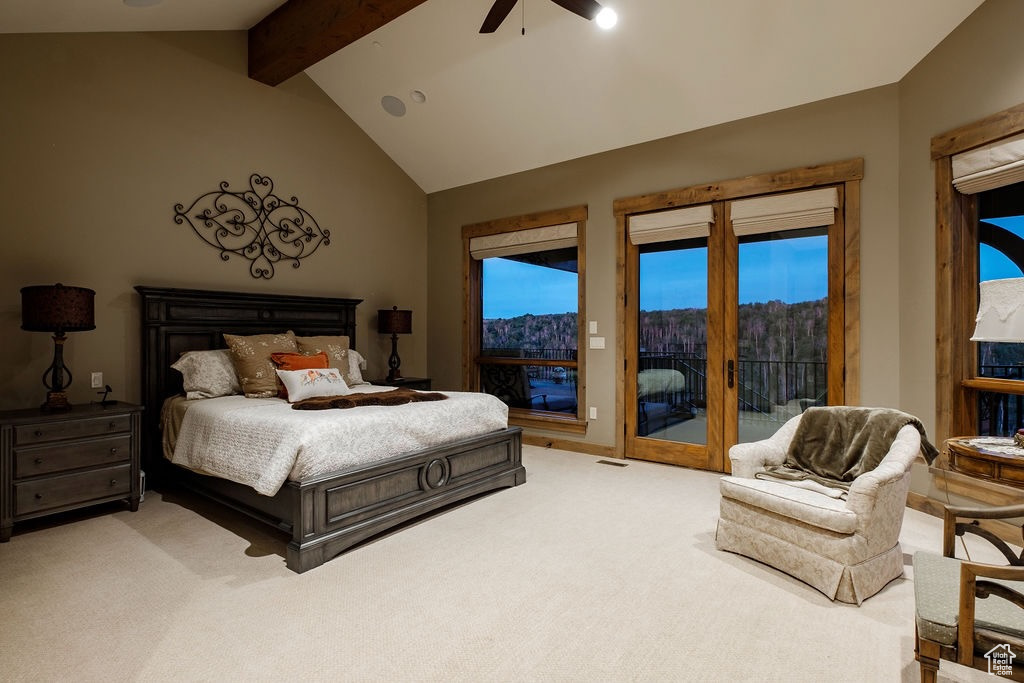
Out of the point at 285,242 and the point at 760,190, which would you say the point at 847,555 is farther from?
the point at 285,242

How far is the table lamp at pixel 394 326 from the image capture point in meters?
5.60

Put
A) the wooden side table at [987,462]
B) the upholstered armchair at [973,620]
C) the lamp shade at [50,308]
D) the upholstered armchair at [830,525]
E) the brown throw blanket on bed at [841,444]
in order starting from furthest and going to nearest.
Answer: the lamp shade at [50,308], the brown throw blanket on bed at [841,444], the upholstered armchair at [830,525], the wooden side table at [987,462], the upholstered armchair at [973,620]

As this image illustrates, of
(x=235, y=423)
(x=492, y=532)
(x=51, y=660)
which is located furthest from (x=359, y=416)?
(x=51, y=660)

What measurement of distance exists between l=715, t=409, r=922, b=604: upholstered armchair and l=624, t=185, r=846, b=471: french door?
162cm

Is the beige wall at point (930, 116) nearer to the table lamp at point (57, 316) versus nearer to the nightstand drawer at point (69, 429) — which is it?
the nightstand drawer at point (69, 429)

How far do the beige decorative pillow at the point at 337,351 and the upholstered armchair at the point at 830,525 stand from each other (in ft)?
10.9

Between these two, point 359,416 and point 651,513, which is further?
point 651,513

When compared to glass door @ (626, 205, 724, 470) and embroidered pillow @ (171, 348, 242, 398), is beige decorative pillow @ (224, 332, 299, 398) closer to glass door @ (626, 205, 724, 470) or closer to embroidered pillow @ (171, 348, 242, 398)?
embroidered pillow @ (171, 348, 242, 398)

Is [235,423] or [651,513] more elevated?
[235,423]

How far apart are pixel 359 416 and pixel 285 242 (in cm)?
279

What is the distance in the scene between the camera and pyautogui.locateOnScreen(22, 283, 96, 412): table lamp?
3.20 meters

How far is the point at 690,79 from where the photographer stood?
410 centimetres

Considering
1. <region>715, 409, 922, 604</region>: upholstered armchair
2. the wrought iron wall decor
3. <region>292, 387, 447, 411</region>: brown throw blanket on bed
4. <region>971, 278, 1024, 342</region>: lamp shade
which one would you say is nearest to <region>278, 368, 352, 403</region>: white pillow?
<region>292, 387, 447, 411</region>: brown throw blanket on bed

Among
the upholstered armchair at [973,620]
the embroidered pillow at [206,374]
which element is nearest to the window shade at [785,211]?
the upholstered armchair at [973,620]
